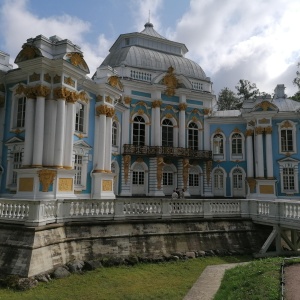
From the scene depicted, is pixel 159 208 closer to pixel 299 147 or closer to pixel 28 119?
pixel 28 119

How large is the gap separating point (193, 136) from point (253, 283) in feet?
60.1

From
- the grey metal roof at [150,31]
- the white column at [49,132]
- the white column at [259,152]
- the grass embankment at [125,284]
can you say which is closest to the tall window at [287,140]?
the white column at [259,152]

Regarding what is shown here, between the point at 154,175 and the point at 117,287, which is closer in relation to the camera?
the point at 117,287

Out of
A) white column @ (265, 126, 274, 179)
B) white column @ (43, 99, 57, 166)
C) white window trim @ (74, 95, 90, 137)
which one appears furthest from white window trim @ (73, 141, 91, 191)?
white column @ (265, 126, 274, 179)

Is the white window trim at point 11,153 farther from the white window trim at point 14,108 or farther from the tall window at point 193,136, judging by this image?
the tall window at point 193,136

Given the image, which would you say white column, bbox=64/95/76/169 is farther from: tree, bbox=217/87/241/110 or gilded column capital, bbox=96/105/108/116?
tree, bbox=217/87/241/110

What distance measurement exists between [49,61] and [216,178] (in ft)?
51.4

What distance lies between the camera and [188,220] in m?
11.9

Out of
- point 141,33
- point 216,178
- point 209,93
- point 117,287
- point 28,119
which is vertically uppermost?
point 141,33

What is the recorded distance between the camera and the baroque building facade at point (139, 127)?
13250 mm

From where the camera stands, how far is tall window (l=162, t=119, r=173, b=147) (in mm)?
23859

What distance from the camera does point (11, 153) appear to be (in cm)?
1445

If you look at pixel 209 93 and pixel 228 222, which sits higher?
pixel 209 93

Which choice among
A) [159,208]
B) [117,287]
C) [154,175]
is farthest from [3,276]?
[154,175]
